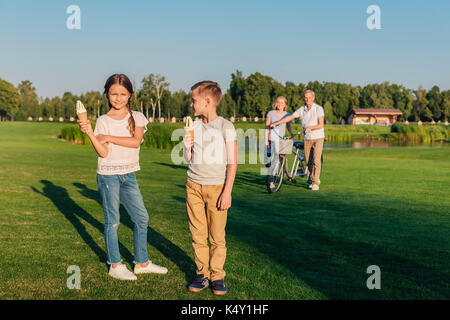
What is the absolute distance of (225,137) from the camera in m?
3.84

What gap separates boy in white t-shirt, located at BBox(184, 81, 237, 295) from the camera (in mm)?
3838

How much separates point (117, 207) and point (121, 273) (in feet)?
2.09

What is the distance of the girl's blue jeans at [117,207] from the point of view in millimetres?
4152

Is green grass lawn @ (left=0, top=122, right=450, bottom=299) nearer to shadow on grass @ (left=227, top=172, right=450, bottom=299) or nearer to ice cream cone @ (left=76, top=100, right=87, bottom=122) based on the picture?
shadow on grass @ (left=227, top=172, right=450, bottom=299)

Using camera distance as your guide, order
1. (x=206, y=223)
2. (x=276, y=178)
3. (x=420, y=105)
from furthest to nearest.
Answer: (x=420, y=105), (x=276, y=178), (x=206, y=223)

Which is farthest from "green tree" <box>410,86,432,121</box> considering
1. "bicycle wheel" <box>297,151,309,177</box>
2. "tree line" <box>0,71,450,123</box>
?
"bicycle wheel" <box>297,151,309,177</box>

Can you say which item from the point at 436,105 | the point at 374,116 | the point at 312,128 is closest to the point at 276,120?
the point at 312,128

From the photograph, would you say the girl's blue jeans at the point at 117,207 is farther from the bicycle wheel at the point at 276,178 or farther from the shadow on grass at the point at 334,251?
the bicycle wheel at the point at 276,178

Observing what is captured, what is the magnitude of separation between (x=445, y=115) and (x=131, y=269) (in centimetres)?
11683

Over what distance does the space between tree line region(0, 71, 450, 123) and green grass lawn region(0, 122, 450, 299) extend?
3106 inches

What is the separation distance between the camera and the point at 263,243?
5.57m

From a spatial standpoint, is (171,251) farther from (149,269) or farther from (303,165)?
(303,165)

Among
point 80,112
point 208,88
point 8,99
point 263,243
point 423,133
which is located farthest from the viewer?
point 8,99

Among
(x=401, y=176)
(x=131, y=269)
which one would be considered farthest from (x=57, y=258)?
(x=401, y=176)
